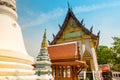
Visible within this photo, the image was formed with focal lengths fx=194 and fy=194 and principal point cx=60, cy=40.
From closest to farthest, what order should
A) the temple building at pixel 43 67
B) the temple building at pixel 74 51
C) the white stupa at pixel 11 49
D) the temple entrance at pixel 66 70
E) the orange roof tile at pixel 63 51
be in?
the white stupa at pixel 11 49, the temple building at pixel 43 67, the temple entrance at pixel 66 70, the temple building at pixel 74 51, the orange roof tile at pixel 63 51

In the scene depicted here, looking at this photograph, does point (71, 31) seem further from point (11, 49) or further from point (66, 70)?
point (11, 49)

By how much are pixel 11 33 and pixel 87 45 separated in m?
13.5

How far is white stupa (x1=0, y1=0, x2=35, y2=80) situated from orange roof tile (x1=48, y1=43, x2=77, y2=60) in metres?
6.38

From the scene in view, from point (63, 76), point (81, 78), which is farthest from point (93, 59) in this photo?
point (63, 76)

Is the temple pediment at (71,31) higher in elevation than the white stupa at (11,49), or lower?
higher

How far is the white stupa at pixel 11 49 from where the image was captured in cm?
542

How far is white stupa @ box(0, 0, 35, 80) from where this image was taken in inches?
213

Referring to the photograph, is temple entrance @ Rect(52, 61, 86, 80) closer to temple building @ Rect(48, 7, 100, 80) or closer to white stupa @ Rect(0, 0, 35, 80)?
temple building @ Rect(48, 7, 100, 80)

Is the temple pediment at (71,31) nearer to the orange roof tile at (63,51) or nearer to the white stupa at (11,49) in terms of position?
the orange roof tile at (63,51)

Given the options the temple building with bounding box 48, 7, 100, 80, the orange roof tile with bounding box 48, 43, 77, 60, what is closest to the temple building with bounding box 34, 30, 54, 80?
the temple building with bounding box 48, 7, 100, 80

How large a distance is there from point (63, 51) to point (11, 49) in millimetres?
7978

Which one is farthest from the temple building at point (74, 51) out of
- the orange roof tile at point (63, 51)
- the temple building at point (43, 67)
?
the temple building at point (43, 67)

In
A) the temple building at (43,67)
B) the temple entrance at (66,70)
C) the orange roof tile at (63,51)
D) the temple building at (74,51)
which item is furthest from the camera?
the orange roof tile at (63,51)

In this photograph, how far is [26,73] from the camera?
19.7 ft
